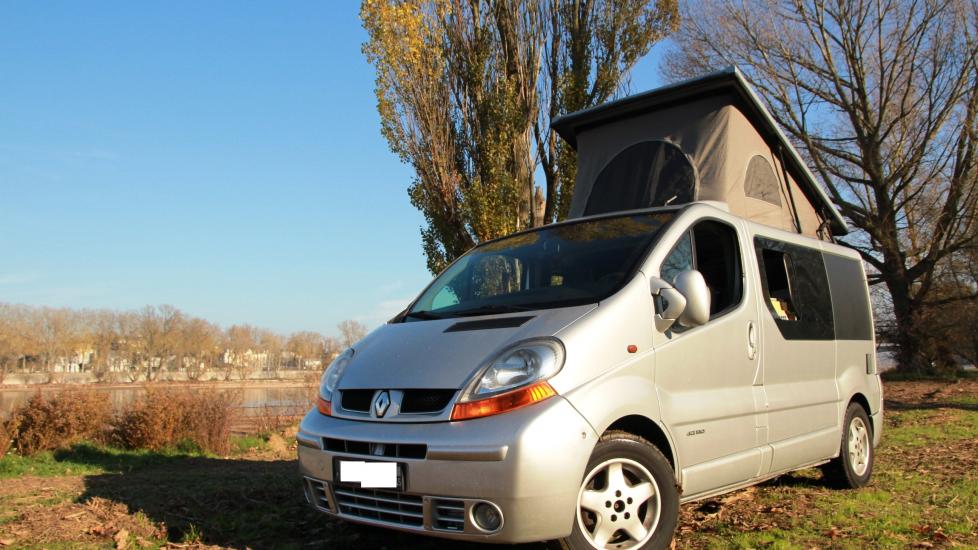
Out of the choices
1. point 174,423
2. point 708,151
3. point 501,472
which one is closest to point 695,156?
point 708,151

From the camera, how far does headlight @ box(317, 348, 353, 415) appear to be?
395cm

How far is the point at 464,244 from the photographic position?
55.4ft

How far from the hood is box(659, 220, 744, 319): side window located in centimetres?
98

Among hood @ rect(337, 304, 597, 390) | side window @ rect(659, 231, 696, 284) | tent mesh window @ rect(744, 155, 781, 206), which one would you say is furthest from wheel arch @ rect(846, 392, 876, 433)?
hood @ rect(337, 304, 597, 390)

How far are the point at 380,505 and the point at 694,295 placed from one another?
1903 mm

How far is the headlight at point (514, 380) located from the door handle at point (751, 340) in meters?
1.71

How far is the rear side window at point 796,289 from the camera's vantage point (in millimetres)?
4922

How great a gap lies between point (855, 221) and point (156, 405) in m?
20.0

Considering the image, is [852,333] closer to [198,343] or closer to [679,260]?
[679,260]

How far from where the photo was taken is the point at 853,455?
5.77 m

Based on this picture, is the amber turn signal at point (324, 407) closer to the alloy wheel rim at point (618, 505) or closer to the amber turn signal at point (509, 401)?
the amber turn signal at point (509, 401)

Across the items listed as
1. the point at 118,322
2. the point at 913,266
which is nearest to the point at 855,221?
the point at 913,266

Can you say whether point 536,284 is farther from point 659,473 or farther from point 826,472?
point 826,472

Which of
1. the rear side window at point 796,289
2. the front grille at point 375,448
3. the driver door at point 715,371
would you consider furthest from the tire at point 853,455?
the front grille at point 375,448
